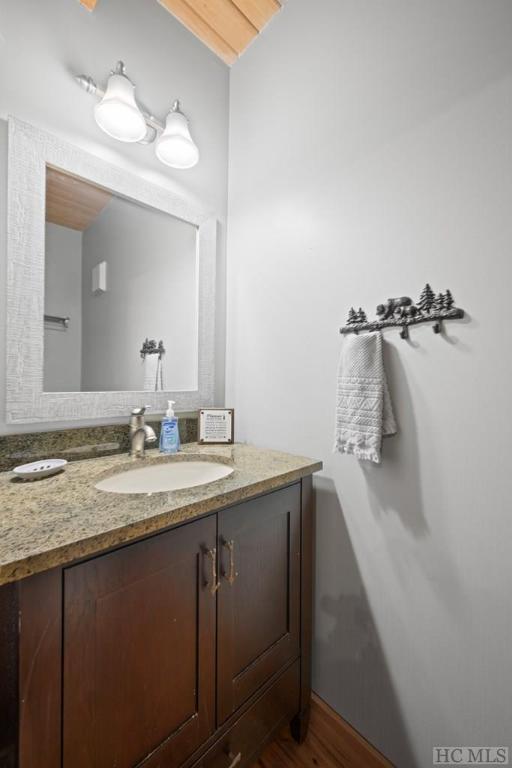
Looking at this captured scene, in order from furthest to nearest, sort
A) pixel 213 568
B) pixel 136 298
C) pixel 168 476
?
1. pixel 136 298
2. pixel 168 476
3. pixel 213 568

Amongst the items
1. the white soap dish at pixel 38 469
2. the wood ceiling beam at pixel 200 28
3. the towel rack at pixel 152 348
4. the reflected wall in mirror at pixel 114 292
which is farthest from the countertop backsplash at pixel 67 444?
the wood ceiling beam at pixel 200 28

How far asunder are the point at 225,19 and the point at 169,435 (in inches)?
68.9

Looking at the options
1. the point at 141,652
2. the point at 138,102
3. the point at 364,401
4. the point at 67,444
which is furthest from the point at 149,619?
the point at 138,102

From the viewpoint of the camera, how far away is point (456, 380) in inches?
34.1

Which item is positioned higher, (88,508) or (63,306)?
(63,306)

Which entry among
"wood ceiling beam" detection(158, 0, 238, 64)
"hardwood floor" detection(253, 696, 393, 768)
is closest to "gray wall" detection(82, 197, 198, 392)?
"wood ceiling beam" detection(158, 0, 238, 64)

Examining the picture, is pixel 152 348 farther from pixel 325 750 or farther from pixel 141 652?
pixel 325 750

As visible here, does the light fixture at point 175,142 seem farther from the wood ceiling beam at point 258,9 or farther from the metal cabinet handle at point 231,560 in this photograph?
the metal cabinet handle at point 231,560

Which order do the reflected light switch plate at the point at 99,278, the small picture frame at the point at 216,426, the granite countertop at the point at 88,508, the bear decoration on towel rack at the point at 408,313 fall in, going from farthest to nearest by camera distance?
the small picture frame at the point at 216,426 < the reflected light switch plate at the point at 99,278 < the bear decoration on towel rack at the point at 408,313 < the granite countertop at the point at 88,508

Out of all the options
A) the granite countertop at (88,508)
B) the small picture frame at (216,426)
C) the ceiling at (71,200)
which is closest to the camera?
the granite countertop at (88,508)

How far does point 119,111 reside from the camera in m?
1.06

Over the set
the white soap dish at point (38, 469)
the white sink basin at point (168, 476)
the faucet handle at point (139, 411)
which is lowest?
the white sink basin at point (168, 476)

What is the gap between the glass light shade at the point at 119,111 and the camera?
1.05 meters

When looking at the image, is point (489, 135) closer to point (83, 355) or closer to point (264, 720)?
point (83, 355)
